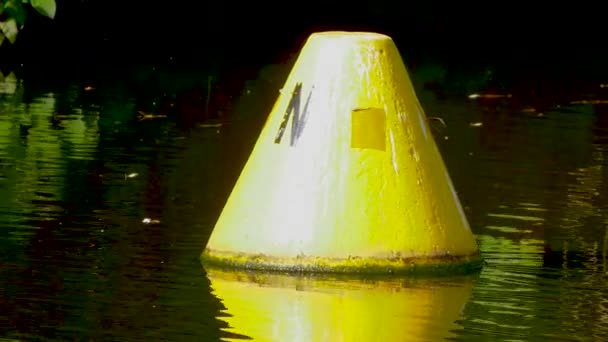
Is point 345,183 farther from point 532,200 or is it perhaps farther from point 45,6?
point 532,200

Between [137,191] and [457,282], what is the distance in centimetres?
288

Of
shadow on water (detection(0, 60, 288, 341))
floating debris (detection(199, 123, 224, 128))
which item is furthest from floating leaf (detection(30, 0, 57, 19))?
floating debris (detection(199, 123, 224, 128))

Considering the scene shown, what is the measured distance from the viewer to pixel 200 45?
2431 centimetres

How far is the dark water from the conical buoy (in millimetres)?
174

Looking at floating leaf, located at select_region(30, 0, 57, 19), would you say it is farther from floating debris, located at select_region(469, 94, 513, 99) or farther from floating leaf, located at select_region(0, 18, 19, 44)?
floating debris, located at select_region(469, 94, 513, 99)

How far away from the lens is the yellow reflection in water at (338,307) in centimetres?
639

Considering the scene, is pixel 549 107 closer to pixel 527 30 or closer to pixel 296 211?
pixel 296 211

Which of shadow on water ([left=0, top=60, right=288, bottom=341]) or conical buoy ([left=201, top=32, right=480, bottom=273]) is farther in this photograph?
conical buoy ([left=201, top=32, right=480, bottom=273])

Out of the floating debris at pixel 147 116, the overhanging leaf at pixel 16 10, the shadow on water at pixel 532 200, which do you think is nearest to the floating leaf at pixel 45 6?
the overhanging leaf at pixel 16 10

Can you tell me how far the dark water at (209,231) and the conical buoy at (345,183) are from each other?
0.17 metres

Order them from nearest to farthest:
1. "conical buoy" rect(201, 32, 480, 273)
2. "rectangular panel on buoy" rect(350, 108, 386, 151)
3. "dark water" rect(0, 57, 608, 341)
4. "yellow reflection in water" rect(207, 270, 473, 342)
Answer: "yellow reflection in water" rect(207, 270, 473, 342)
"dark water" rect(0, 57, 608, 341)
"conical buoy" rect(201, 32, 480, 273)
"rectangular panel on buoy" rect(350, 108, 386, 151)

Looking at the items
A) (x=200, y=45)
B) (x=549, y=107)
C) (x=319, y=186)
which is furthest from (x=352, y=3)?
(x=319, y=186)

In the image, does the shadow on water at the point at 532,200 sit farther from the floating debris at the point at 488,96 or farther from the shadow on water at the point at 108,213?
the shadow on water at the point at 108,213

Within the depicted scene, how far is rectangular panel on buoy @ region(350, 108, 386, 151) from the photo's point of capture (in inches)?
311
